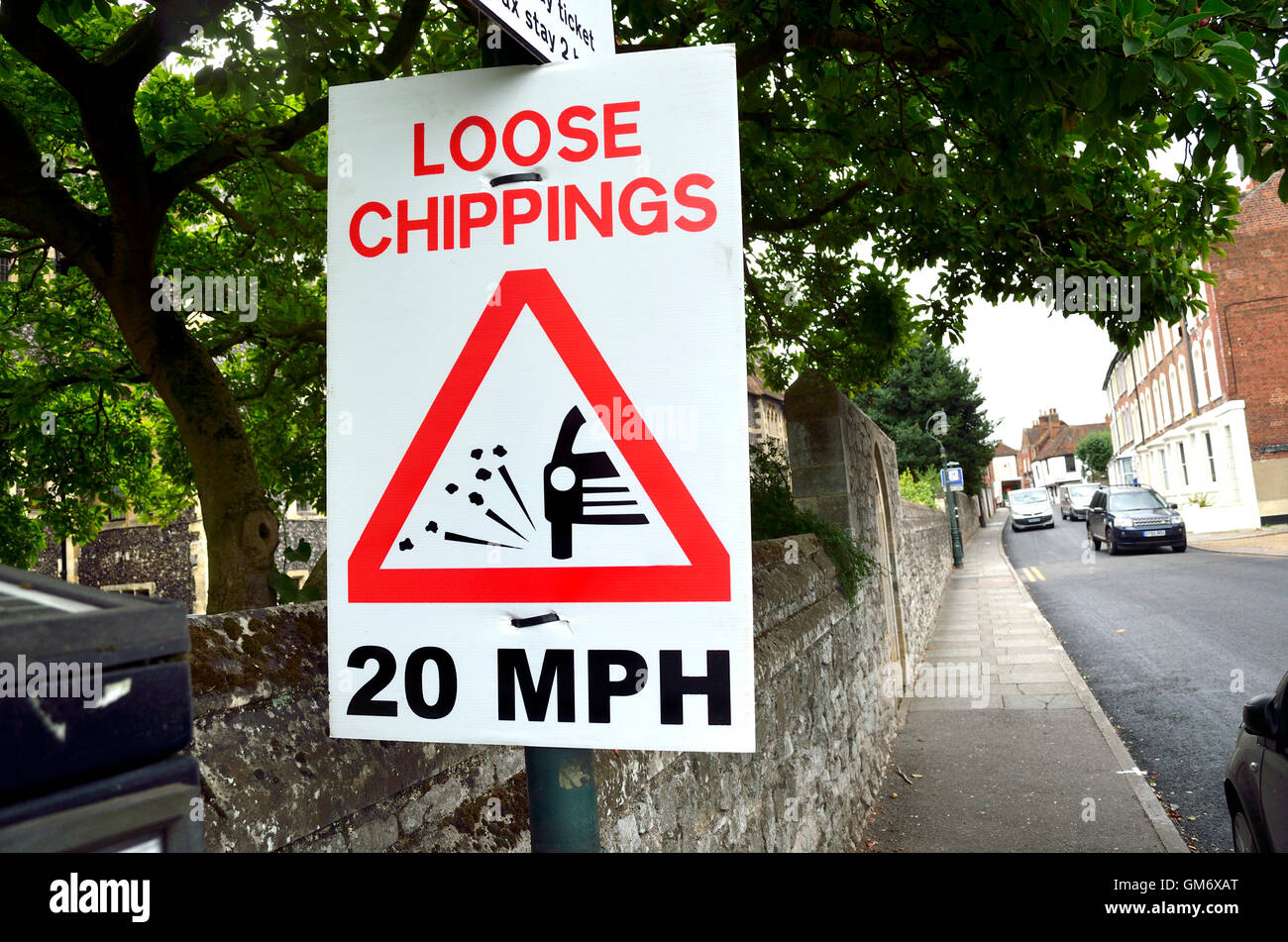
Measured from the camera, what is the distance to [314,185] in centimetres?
649

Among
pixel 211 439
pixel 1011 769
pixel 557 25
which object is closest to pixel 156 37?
pixel 211 439

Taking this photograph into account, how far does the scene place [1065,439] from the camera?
106438 millimetres

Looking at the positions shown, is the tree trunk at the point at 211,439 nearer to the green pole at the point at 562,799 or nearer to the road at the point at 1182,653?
the green pole at the point at 562,799

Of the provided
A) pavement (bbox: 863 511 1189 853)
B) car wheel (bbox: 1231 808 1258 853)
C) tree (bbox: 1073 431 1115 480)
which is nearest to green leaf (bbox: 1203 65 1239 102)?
car wheel (bbox: 1231 808 1258 853)

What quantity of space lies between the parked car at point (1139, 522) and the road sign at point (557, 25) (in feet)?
83.8

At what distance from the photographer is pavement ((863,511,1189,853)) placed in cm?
547

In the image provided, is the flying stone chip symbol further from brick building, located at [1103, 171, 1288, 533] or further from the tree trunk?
brick building, located at [1103, 171, 1288, 533]

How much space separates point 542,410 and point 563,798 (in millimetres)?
614

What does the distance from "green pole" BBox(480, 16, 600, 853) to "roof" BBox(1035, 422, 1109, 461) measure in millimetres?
113282

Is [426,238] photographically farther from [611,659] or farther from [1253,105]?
[1253,105]

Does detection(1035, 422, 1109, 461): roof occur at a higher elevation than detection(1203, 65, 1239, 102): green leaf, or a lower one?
higher

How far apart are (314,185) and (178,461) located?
5.85 m
